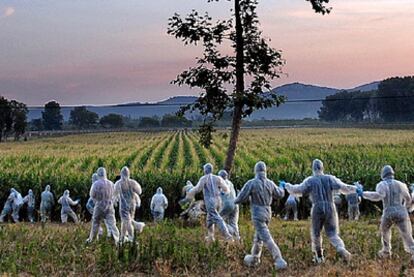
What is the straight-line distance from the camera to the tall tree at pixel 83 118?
172m

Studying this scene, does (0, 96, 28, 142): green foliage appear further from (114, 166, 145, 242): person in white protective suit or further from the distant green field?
(114, 166, 145, 242): person in white protective suit

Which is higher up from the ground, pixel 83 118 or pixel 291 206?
pixel 83 118

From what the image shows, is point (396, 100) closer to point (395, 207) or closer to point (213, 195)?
point (213, 195)

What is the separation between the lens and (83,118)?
568 ft

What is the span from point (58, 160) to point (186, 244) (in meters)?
36.5

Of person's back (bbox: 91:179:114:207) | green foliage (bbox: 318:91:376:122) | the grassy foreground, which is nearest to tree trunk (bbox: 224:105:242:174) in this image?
person's back (bbox: 91:179:114:207)

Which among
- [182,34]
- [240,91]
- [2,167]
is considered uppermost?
[182,34]

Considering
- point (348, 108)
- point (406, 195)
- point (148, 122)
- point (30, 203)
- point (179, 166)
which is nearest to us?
point (406, 195)

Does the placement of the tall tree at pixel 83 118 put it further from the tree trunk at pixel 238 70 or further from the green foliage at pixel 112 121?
the tree trunk at pixel 238 70

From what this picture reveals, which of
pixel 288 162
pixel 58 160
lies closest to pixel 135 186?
pixel 288 162

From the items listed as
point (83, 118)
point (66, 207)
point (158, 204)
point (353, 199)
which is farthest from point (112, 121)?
point (353, 199)

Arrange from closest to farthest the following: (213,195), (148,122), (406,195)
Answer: (406,195) → (213,195) → (148,122)

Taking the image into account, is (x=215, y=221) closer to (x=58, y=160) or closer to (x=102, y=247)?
(x=102, y=247)

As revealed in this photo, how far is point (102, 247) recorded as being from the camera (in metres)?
13.2
